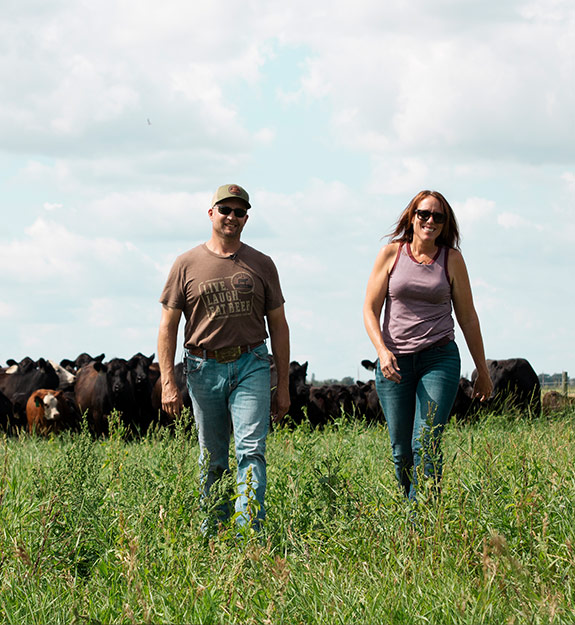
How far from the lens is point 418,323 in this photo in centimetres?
601

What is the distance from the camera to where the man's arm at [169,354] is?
6.09 meters

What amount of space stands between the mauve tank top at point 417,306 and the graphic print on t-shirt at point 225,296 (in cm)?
109

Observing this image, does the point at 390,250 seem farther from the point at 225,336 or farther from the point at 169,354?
the point at 169,354

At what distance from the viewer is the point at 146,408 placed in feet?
59.2

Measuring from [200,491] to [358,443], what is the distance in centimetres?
557

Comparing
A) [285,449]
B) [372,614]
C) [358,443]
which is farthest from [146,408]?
[372,614]

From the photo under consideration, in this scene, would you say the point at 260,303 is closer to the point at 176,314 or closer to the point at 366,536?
the point at 176,314

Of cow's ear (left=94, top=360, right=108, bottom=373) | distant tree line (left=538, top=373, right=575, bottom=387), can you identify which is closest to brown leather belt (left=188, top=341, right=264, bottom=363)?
cow's ear (left=94, top=360, right=108, bottom=373)

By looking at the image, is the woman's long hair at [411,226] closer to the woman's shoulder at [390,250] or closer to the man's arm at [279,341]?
the woman's shoulder at [390,250]

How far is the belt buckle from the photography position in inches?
234

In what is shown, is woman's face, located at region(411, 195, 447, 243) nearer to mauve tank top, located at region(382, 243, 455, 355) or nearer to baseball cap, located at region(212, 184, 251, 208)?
mauve tank top, located at region(382, 243, 455, 355)

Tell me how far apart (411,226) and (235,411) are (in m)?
1.93

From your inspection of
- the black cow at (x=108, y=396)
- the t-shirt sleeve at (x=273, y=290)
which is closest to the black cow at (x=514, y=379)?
the black cow at (x=108, y=396)

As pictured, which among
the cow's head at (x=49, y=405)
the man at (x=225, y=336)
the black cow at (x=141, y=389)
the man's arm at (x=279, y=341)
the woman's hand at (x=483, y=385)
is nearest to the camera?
the man at (x=225, y=336)
